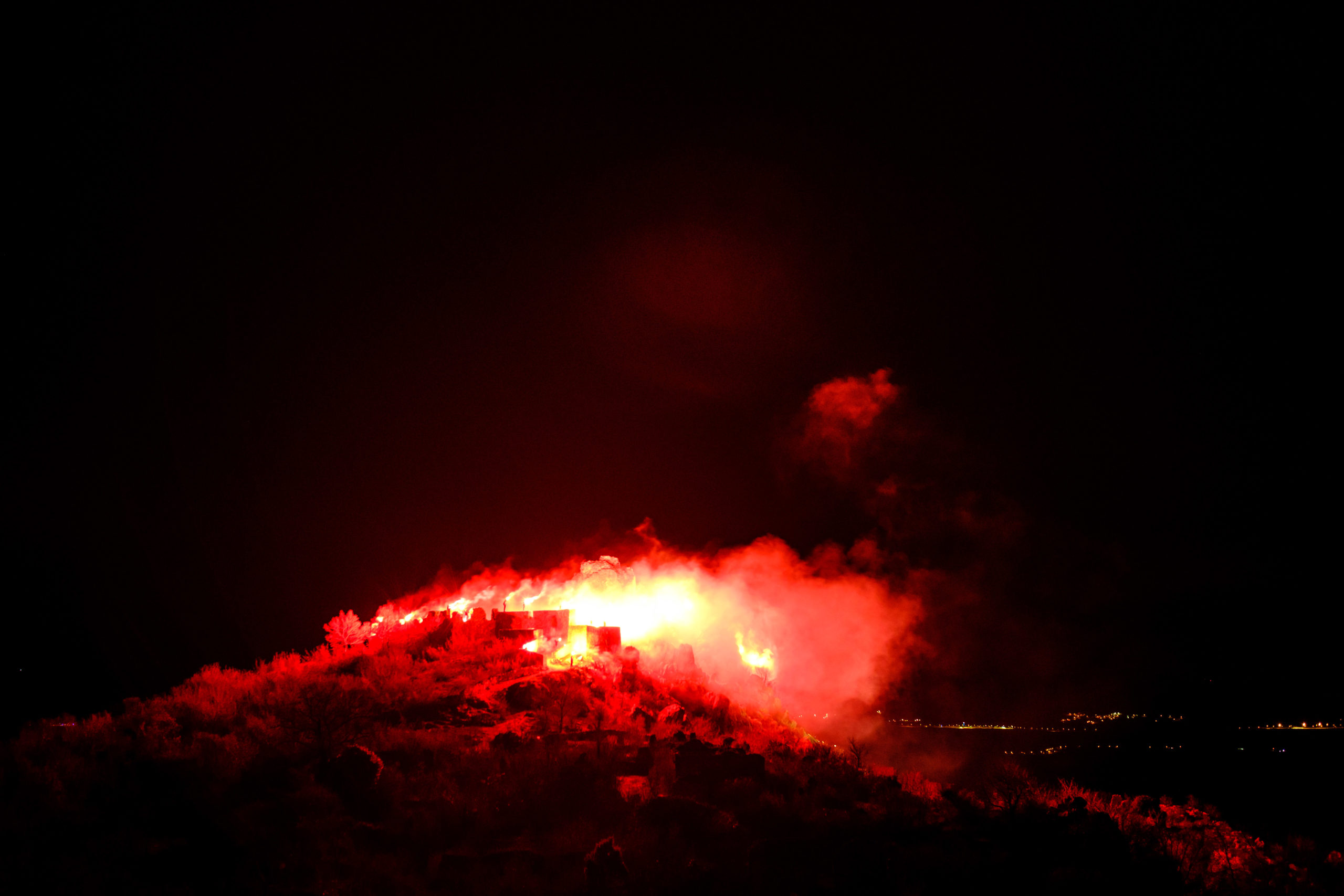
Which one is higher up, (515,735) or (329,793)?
(515,735)

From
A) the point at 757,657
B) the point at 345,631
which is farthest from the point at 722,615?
the point at 345,631

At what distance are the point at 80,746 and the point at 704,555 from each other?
23095 millimetres

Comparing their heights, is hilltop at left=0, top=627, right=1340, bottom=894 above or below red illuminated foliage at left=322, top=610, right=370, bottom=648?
below

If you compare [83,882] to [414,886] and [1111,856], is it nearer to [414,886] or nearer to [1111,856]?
[414,886]

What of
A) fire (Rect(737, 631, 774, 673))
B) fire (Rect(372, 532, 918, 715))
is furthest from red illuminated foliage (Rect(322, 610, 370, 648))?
fire (Rect(737, 631, 774, 673))

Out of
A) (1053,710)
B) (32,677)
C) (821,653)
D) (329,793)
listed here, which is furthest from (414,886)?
(1053,710)

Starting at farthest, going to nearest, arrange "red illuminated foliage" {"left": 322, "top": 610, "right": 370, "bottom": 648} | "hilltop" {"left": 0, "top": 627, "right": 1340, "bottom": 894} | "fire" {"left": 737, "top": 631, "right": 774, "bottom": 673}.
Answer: "fire" {"left": 737, "top": 631, "right": 774, "bottom": 673} → "red illuminated foliage" {"left": 322, "top": 610, "right": 370, "bottom": 648} → "hilltop" {"left": 0, "top": 627, "right": 1340, "bottom": 894}

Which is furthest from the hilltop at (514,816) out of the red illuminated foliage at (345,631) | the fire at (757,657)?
the fire at (757,657)

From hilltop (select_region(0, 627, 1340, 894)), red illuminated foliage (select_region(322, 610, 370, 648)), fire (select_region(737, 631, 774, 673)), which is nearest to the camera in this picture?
hilltop (select_region(0, 627, 1340, 894))

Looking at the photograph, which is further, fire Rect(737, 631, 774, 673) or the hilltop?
fire Rect(737, 631, 774, 673)

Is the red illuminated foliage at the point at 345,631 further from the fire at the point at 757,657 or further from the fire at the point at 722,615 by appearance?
the fire at the point at 757,657

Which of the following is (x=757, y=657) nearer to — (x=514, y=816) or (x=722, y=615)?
(x=722, y=615)

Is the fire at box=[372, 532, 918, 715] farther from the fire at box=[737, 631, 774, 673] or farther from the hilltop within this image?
the hilltop

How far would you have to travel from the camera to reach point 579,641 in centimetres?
2095
